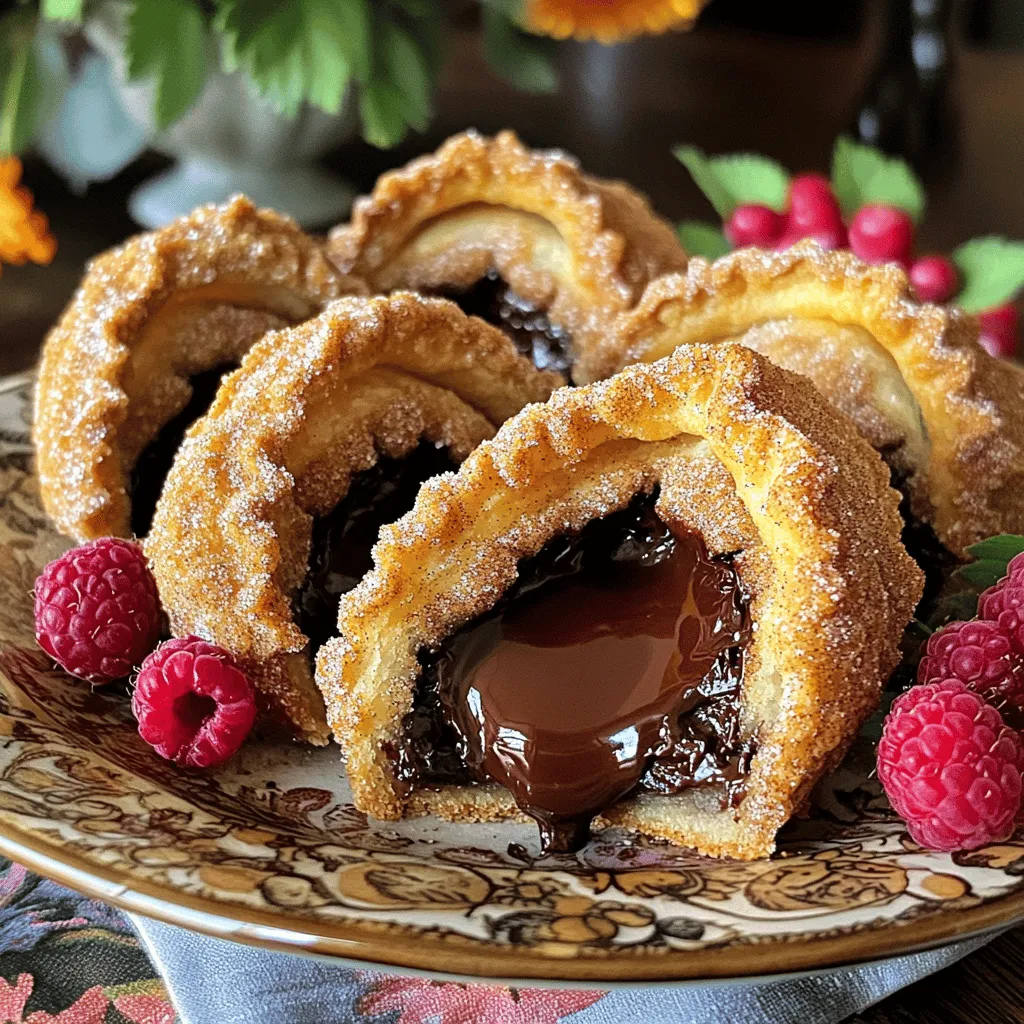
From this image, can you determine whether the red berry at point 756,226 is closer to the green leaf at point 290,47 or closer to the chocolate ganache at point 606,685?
the green leaf at point 290,47

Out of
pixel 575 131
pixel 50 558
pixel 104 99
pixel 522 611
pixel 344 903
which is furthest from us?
pixel 575 131

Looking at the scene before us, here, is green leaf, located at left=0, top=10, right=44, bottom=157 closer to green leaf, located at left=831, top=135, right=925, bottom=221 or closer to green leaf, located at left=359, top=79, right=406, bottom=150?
green leaf, located at left=359, top=79, right=406, bottom=150

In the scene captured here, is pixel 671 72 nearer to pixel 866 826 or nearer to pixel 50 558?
pixel 50 558

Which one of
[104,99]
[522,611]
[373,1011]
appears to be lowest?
[373,1011]

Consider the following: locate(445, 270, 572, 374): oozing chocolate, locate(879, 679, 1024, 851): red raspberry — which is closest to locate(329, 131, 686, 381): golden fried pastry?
locate(445, 270, 572, 374): oozing chocolate

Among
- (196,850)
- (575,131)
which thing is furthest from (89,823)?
(575,131)

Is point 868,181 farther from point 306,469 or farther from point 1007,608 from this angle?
point 306,469

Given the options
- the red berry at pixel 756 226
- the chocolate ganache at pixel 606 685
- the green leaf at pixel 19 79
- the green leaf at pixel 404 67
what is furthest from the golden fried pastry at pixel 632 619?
the green leaf at pixel 19 79
